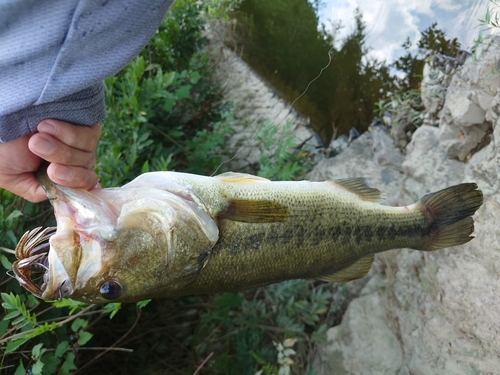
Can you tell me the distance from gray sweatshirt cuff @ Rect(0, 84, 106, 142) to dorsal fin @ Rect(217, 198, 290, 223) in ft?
2.44

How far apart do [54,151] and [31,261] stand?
406mm

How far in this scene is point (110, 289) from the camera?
59.2 inches

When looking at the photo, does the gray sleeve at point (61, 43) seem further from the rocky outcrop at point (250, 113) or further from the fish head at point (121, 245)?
the rocky outcrop at point (250, 113)

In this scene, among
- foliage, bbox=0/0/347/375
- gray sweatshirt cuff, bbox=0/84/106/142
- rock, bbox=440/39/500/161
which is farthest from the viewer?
foliage, bbox=0/0/347/375

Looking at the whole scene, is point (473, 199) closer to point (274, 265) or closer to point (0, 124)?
point (274, 265)

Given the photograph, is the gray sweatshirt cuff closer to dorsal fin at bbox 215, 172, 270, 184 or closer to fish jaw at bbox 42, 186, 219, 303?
fish jaw at bbox 42, 186, 219, 303

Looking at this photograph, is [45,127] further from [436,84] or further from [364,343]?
[436,84]

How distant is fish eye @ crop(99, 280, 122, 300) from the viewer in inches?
58.8

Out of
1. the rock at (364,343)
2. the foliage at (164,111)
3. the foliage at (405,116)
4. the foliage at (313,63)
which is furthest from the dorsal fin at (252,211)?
the foliage at (313,63)

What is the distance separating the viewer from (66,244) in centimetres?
141

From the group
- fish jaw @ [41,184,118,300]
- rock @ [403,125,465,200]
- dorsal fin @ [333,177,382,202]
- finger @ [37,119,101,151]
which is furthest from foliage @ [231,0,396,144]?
fish jaw @ [41,184,118,300]

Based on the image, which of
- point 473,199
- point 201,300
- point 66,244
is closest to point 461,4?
point 473,199

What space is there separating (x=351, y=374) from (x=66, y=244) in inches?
117

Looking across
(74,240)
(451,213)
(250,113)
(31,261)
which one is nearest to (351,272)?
(451,213)
